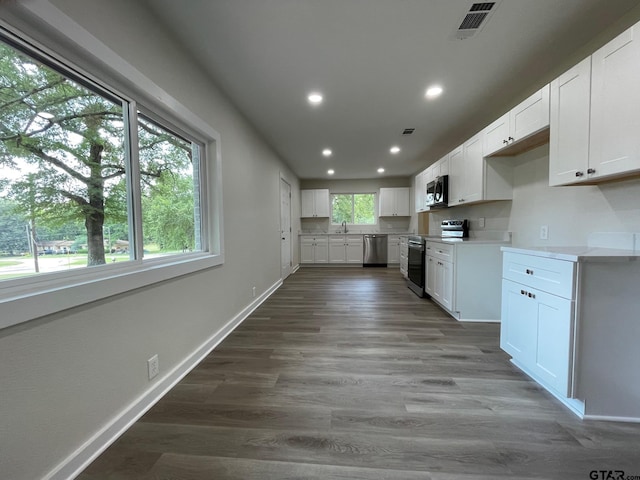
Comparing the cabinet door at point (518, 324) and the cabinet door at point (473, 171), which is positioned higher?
the cabinet door at point (473, 171)

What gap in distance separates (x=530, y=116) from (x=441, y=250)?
166cm

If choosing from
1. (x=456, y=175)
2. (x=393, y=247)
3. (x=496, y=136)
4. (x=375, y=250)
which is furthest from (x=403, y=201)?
(x=496, y=136)

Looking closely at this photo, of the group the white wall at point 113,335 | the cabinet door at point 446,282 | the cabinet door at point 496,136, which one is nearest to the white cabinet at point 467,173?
the cabinet door at point 496,136

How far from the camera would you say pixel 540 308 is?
168cm

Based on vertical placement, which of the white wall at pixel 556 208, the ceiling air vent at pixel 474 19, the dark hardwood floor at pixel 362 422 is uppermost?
the ceiling air vent at pixel 474 19

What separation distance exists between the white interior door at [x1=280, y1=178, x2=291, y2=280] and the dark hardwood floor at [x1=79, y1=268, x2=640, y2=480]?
280 cm

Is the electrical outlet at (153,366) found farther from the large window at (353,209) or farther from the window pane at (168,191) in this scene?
the large window at (353,209)

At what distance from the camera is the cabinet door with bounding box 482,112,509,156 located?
249 centimetres

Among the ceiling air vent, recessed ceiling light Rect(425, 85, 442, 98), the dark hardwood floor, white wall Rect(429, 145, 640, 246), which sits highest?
recessed ceiling light Rect(425, 85, 442, 98)

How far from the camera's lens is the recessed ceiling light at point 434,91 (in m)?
2.50

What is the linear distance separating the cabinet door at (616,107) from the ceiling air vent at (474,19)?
2.30ft

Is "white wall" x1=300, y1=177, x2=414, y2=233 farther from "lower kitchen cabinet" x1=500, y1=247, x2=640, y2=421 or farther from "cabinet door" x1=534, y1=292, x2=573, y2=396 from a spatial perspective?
"lower kitchen cabinet" x1=500, y1=247, x2=640, y2=421

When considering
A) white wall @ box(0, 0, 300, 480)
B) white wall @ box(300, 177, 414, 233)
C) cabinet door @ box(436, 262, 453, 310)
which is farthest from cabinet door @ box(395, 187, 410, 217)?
white wall @ box(0, 0, 300, 480)

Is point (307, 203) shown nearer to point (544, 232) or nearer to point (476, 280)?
point (476, 280)
